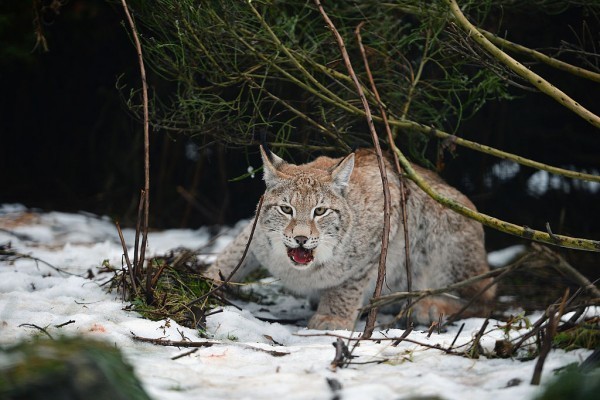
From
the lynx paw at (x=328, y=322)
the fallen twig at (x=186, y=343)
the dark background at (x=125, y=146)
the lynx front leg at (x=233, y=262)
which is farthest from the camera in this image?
the dark background at (x=125, y=146)

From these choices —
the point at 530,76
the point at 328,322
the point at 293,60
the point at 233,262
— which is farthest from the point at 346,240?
the point at 530,76

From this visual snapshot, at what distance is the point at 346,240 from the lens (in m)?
4.83

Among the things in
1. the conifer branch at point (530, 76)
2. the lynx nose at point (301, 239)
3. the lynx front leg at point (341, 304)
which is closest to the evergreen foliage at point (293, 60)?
the conifer branch at point (530, 76)

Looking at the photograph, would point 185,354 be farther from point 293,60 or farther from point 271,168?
point 293,60

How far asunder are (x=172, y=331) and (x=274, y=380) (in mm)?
993

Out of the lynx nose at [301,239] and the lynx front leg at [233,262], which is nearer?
the lynx nose at [301,239]

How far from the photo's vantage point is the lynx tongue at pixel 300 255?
4520 mm

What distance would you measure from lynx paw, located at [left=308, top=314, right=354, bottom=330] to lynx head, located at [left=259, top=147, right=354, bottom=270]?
35cm

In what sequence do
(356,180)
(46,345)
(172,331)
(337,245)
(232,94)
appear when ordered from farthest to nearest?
(232,94)
(356,180)
(337,245)
(172,331)
(46,345)

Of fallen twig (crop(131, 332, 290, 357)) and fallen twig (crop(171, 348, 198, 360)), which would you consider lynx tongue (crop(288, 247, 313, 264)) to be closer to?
fallen twig (crop(131, 332, 290, 357))

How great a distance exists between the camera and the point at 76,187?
7719 mm

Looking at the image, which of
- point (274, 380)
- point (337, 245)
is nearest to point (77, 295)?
point (337, 245)

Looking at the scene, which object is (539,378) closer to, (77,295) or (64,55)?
(77,295)

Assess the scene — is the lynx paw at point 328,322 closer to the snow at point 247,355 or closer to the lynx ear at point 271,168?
the snow at point 247,355
